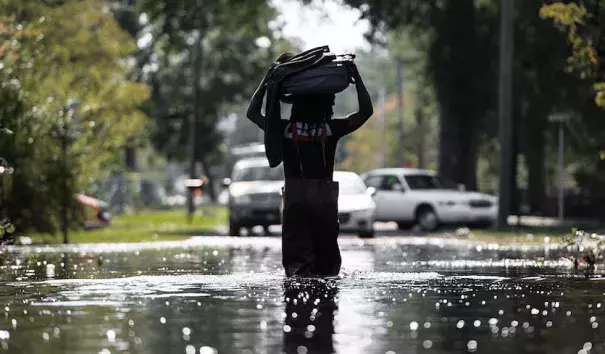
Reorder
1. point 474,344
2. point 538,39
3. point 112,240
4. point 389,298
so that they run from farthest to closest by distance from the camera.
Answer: point 538,39
point 112,240
point 389,298
point 474,344

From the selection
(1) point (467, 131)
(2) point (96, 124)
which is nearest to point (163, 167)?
(1) point (467, 131)

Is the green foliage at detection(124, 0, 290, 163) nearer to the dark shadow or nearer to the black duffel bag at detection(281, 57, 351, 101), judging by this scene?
the black duffel bag at detection(281, 57, 351, 101)

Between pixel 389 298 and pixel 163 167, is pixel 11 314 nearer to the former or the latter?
pixel 389 298

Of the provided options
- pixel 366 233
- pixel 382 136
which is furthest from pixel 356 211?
pixel 382 136

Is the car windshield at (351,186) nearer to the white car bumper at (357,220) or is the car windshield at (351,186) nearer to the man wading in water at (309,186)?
the white car bumper at (357,220)

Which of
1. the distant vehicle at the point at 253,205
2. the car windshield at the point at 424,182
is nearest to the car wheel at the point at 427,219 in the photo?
the car windshield at the point at 424,182

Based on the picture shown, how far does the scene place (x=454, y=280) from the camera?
15.3 metres

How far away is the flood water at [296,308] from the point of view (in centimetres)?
950

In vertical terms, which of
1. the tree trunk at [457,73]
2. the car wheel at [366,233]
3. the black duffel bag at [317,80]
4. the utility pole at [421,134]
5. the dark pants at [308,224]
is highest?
the utility pole at [421,134]

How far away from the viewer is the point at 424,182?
4253cm

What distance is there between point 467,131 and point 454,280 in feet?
109

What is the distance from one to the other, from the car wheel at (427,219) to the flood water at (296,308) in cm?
2155

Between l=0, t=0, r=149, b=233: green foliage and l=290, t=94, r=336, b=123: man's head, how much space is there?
9190mm

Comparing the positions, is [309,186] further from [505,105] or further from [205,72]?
[205,72]
